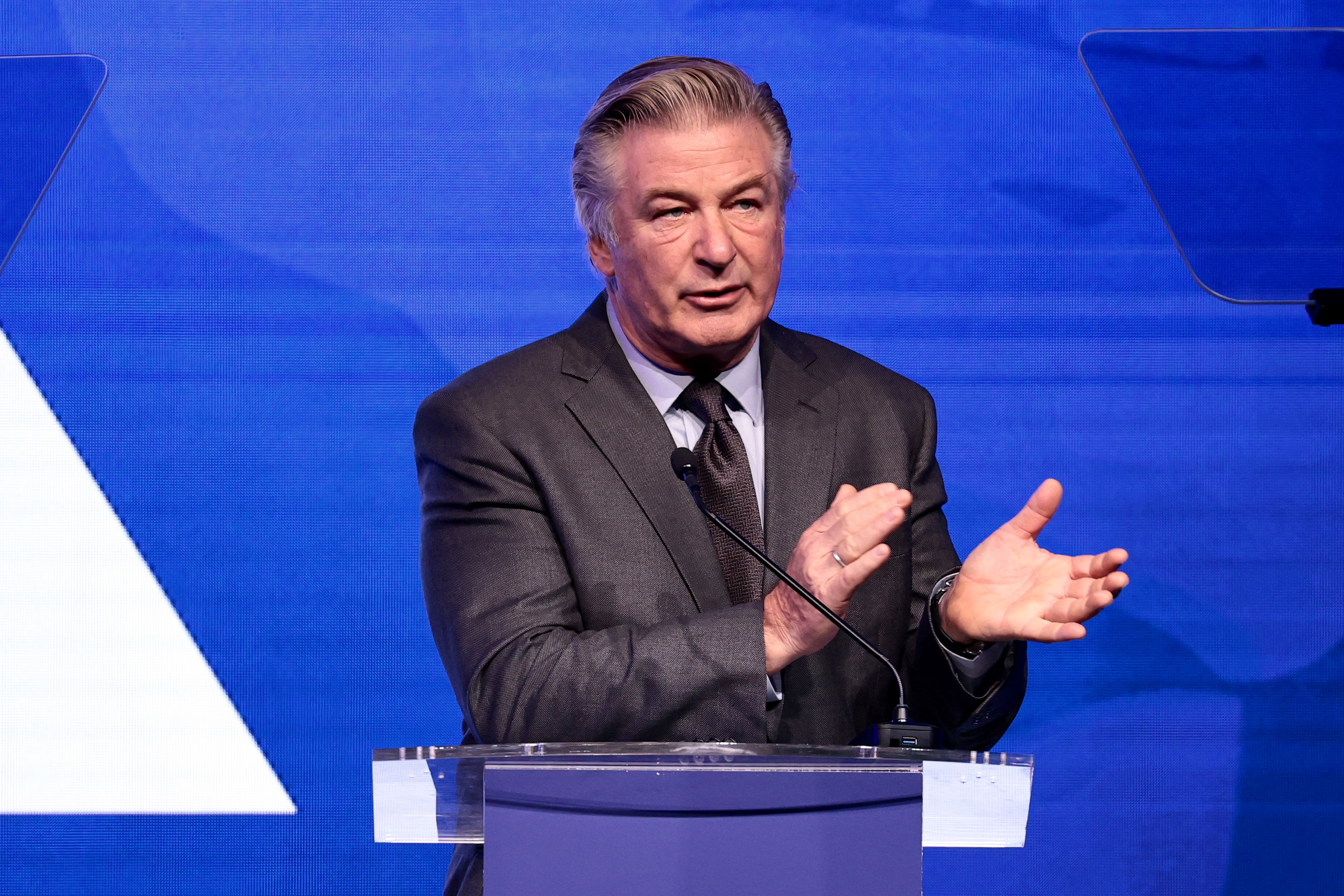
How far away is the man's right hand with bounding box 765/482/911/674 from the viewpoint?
4.25 feet

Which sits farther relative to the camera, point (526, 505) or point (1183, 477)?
point (1183, 477)

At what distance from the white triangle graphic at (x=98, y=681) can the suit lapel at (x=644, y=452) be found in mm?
1408

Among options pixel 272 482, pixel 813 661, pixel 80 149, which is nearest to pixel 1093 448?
pixel 813 661

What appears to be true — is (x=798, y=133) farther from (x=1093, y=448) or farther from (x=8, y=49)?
(x=8, y=49)

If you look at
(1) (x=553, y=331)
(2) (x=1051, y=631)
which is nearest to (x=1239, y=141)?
(1) (x=553, y=331)

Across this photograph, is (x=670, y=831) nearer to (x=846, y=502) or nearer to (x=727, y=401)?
(x=846, y=502)

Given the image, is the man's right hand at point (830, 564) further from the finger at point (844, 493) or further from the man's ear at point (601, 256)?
the man's ear at point (601, 256)

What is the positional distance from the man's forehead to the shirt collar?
0.22m

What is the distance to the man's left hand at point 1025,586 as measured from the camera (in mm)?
1365

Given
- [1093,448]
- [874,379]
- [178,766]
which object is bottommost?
[178,766]

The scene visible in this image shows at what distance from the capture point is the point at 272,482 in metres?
2.73

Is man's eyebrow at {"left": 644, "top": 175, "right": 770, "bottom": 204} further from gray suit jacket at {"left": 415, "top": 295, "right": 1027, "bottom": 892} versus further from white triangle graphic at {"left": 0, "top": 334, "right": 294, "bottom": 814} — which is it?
white triangle graphic at {"left": 0, "top": 334, "right": 294, "bottom": 814}

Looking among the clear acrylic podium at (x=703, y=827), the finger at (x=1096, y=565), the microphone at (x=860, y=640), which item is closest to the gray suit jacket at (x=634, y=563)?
the microphone at (x=860, y=640)

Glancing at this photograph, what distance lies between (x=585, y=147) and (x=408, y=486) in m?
1.16
